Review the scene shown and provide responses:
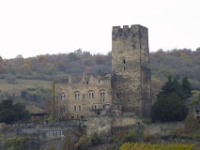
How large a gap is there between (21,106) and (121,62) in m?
10.1

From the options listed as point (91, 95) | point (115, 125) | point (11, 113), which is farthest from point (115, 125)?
point (11, 113)

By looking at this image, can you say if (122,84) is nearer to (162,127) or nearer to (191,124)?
(162,127)

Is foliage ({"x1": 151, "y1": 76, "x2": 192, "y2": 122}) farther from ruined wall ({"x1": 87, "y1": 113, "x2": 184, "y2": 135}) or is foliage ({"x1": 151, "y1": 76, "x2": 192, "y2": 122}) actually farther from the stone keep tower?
the stone keep tower

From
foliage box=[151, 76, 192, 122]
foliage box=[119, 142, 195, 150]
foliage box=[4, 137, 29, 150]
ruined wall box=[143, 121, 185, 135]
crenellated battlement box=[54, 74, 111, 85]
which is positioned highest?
crenellated battlement box=[54, 74, 111, 85]

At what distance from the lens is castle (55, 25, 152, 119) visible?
58.7 meters

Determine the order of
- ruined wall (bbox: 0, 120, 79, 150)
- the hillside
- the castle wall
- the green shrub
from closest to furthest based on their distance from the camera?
the green shrub, the castle wall, ruined wall (bbox: 0, 120, 79, 150), the hillside

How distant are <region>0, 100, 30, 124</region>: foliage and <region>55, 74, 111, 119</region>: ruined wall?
3048mm

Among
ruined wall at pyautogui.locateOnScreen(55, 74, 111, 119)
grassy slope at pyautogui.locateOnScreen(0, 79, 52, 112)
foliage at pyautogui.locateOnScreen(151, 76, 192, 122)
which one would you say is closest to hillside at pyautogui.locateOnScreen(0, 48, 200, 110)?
grassy slope at pyautogui.locateOnScreen(0, 79, 52, 112)

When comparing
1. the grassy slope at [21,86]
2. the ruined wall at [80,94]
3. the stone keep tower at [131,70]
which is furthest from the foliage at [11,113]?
the grassy slope at [21,86]

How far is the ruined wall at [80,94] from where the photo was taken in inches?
2335

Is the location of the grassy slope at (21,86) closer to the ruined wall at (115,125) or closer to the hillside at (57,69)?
the hillside at (57,69)

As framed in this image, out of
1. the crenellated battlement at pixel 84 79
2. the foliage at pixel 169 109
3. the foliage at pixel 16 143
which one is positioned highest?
the crenellated battlement at pixel 84 79

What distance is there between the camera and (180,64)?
338 ft

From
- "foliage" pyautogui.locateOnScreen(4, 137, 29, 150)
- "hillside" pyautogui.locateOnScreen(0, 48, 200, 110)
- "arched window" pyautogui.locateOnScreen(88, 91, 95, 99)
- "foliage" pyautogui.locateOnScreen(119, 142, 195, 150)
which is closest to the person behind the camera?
"foliage" pyautogui.locateOnScreen(119, 142, 195, 150)
